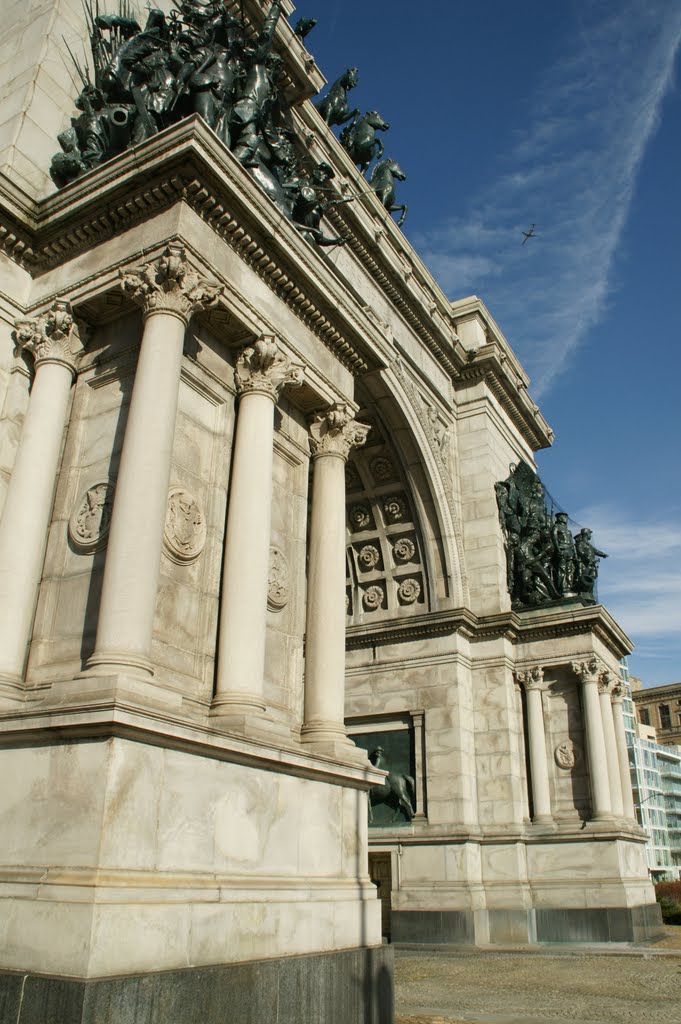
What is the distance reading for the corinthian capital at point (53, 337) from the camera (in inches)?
502

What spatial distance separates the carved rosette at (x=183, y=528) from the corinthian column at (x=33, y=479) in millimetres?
1713

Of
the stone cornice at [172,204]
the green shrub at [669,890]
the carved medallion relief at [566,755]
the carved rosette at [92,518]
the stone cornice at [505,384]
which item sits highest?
the stone cornice at [505,384]

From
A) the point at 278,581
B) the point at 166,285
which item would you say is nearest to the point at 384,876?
the point at 278,581

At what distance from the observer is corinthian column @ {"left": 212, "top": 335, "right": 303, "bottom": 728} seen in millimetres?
11648

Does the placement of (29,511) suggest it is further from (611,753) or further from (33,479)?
(611,753)

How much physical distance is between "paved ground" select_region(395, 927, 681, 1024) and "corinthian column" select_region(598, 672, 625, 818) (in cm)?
512

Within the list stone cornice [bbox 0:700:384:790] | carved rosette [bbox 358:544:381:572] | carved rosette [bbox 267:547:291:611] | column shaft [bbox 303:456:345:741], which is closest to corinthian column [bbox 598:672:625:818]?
carved rosette [bbox 358:544:381:572]

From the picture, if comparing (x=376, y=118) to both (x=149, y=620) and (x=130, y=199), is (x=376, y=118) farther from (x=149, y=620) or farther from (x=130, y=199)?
(x=149, y=620)

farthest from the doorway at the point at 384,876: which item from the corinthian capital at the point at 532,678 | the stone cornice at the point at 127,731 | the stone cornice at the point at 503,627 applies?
the stone cornice at the point at 127,731

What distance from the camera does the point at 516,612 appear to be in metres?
27.6

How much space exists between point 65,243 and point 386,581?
686 inches

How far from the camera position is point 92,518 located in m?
11.7

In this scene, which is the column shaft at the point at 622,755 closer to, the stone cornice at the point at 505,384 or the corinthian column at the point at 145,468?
the stone cornice at the point at 505,384

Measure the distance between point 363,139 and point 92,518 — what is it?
20998 millimetres
